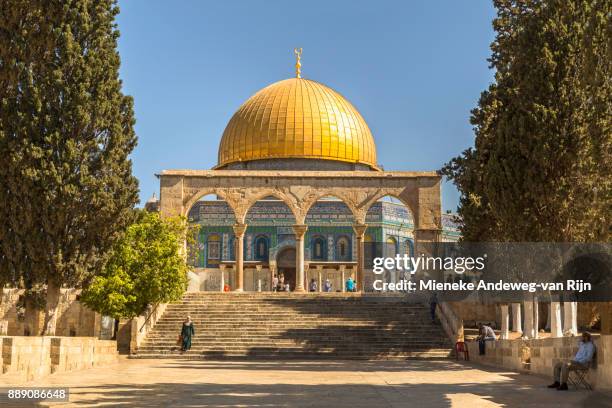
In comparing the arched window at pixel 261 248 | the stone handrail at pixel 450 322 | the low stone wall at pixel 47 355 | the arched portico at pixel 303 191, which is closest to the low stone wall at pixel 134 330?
the low stone wall at pixel 47 355

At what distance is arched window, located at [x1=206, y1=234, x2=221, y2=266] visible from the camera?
127 ft

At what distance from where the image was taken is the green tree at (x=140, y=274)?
18.1 m

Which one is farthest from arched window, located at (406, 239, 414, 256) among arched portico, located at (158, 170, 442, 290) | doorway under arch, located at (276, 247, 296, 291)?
arched portico, located at (158, 170, 442, 290)

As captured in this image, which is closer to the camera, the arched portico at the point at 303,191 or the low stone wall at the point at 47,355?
the low stone wall at the point at 47,355

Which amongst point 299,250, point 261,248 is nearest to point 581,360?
point 299,250

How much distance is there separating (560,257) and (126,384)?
7728 millimetres

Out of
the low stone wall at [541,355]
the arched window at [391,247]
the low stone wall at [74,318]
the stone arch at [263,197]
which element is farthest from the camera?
the arched window at [391,247]

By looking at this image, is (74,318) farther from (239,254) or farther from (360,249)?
(360,249)

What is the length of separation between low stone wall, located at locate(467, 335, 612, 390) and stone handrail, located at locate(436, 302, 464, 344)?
83 centimetres

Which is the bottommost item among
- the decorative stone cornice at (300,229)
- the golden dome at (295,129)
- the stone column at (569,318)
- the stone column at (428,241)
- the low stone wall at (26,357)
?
the low stone wall at (26,357)

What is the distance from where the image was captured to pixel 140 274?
1872cm

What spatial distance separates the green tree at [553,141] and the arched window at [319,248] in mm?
24328

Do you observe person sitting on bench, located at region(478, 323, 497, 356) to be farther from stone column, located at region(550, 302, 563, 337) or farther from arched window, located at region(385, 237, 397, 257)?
arched window, located at region(385, 237, 397, 257)

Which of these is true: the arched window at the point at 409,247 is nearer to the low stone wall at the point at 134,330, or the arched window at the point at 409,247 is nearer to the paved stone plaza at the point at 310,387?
the low stone wall at the point at 134,330
